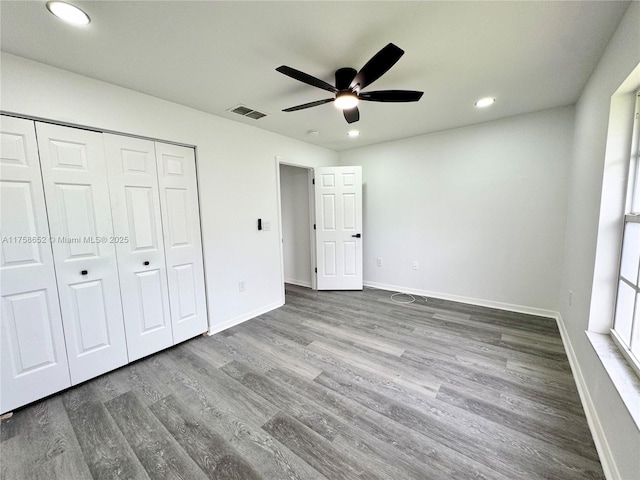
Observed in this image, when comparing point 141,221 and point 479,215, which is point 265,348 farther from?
point 479,215

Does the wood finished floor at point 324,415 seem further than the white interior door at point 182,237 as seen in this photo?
No

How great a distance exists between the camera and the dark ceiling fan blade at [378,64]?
4.49ft

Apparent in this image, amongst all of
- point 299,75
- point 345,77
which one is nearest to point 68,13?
point 299,75

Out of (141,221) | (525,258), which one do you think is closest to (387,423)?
Answer: (141,221)

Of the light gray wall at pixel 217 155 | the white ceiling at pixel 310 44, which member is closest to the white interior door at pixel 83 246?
the light gray wall at pixel 217 155

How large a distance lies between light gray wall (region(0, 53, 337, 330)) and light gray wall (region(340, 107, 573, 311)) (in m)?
1.53

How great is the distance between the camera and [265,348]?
8.14 ft

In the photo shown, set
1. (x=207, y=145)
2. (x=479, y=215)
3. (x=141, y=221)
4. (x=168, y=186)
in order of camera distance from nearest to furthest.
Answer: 1. (x=141, y=221)
2. (x=168, y=186)
3. (x=207, y=145)
4. (x=479, y=215)

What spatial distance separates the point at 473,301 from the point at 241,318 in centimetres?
309

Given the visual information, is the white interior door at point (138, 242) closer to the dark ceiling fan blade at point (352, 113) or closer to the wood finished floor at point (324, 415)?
the wood finished floor at point (324, 415)

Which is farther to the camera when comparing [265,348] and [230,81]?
[265,348]

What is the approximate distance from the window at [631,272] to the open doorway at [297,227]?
11.0ft

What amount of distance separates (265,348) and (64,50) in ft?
8.82

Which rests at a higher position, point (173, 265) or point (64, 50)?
point (64, 50)
